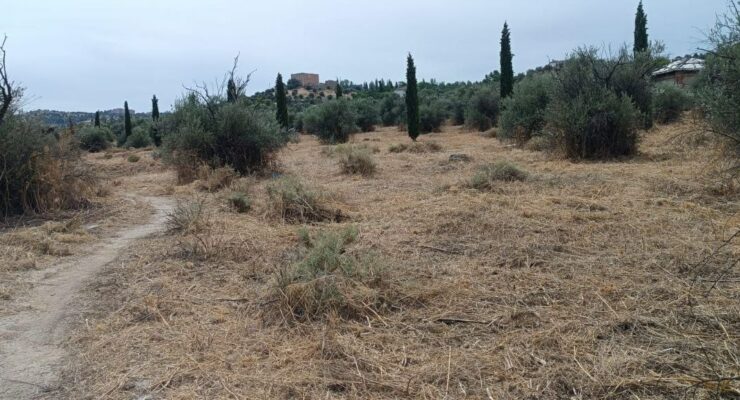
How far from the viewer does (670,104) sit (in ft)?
76.7

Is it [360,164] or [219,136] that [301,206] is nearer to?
[360,164]

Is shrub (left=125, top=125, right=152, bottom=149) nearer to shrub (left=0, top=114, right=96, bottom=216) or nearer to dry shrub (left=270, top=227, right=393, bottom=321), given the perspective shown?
shrub (left=0, top=114, right=96, bottom=216)

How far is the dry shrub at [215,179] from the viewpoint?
13327mm

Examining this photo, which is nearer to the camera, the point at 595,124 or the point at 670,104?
the point at 595,124

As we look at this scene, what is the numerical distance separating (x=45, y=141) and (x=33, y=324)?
6903 millimetres

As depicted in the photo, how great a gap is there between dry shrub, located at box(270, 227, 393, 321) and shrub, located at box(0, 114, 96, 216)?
23.3 feet

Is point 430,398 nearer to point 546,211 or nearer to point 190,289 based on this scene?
point 190,289

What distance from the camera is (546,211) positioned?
753cm

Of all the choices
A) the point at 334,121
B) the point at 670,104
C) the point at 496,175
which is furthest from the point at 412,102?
the point at 496,175

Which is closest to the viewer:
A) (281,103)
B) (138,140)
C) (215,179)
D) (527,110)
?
(215,179)

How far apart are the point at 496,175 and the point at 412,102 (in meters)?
22.0

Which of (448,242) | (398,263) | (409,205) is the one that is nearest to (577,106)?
(409,205)

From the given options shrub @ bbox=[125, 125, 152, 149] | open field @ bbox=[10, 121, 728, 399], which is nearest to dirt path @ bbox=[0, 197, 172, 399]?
open field @ bbox=[10, 121, 728, 399]

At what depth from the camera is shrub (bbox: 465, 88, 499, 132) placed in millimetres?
33938
